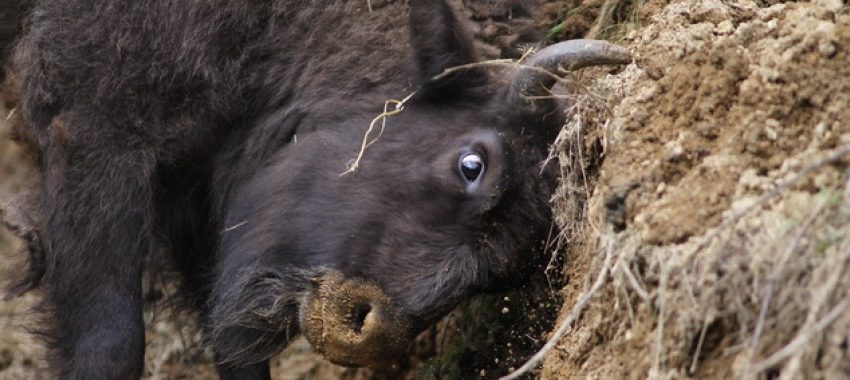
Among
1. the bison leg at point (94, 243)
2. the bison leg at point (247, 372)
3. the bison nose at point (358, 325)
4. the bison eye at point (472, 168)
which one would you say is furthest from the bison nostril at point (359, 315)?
the bison leg at point (247, 372)

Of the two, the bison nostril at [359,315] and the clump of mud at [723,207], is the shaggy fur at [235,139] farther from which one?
the clump of mud at [723,207]

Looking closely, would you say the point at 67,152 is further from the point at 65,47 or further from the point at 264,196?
the point at 264,196

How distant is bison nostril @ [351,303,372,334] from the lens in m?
3.86

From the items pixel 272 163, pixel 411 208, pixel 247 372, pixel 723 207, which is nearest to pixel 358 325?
pixel 411 208

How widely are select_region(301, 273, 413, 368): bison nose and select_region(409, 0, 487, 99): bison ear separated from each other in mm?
800

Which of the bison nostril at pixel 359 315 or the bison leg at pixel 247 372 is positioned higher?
the bison nostril at pixel 359 315

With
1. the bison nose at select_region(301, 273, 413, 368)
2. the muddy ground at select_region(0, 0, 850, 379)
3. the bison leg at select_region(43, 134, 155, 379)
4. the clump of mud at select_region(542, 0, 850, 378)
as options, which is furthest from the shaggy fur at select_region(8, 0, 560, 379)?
the clump of mud at select_region(542, 0, 850, 378)

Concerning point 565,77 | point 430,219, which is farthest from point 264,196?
point 565,77

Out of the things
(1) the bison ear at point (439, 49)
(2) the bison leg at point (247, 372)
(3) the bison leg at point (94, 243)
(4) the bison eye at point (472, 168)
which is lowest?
(2) the bison leg at point (247, 372)

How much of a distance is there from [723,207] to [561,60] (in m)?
0.90

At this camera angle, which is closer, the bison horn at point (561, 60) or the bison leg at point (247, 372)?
the bison horn at point (561, 60)

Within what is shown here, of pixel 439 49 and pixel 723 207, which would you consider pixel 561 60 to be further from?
pixel 723 207

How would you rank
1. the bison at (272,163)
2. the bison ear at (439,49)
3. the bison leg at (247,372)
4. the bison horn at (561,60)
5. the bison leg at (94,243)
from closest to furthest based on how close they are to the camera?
the bison horn at (561,60)
the bison at (272,163)
the bison ear at (439,49)
the bison leg at (94,243)
the bison leg at (247,372)

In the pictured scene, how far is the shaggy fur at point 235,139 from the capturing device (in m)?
4.11
